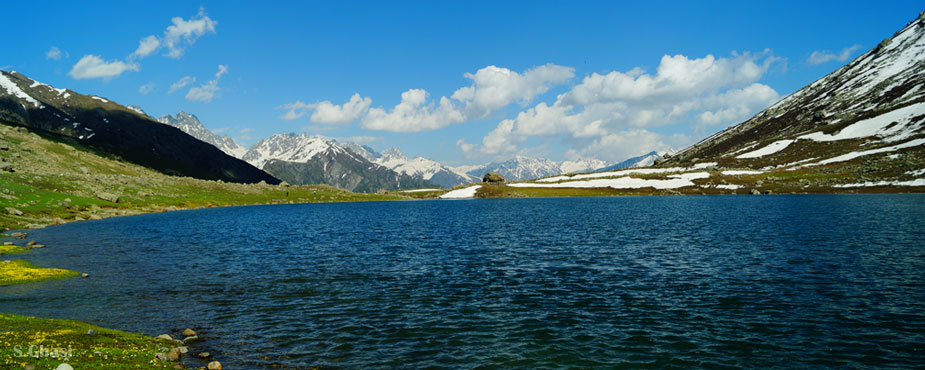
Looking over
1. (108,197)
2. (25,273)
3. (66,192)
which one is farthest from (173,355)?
(108,197)

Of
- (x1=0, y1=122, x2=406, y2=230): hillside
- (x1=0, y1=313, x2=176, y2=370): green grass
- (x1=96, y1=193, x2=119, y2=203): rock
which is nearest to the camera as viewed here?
(x1=0, y1=313, x2=176, y2=370): green grass

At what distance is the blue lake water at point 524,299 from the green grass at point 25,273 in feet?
6.12

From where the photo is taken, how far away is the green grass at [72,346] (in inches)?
685

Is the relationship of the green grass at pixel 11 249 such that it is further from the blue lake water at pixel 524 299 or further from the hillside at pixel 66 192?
the hillside at pixel 66 192

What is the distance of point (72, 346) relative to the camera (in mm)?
19625

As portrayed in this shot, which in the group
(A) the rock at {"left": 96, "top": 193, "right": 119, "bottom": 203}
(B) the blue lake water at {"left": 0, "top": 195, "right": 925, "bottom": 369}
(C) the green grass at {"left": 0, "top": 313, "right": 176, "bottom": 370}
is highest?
(A) the rock at {"left": 96, "top": 193, "right": 119, "bottom": 203}

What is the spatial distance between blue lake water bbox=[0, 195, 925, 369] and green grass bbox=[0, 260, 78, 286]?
1865 millimetres

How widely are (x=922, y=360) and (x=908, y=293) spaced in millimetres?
13352

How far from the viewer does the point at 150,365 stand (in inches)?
739

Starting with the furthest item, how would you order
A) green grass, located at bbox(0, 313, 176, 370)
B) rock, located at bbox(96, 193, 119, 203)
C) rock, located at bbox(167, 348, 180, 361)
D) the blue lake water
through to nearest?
rock, located at bbox(96, 193, 119, 203) < the blue lake water < rock, located at bbox(167, 348, 180, 361) < green grass, located at bbox(0, 313, 176, 370)

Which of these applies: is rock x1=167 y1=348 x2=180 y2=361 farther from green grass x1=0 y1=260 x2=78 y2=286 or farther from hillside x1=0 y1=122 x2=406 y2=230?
hillside x1=0 y1=122 x2=406 y2=230

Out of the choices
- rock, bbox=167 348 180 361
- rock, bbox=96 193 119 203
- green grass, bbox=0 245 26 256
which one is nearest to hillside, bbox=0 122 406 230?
rock, bbox=96 193 119 203

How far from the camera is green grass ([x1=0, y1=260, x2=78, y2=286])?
36.2 meters

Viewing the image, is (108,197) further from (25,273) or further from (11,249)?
(25,273)
